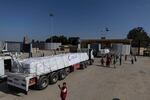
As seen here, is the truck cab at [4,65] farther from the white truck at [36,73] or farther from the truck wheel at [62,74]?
the truck wheel at [62,74]

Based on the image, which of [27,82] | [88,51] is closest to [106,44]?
[88,51]

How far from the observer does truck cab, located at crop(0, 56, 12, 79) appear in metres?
14.8

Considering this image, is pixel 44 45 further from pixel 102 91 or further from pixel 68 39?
pixel 102 91

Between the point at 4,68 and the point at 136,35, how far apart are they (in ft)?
462

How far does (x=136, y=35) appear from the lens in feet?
481

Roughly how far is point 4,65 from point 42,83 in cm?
326

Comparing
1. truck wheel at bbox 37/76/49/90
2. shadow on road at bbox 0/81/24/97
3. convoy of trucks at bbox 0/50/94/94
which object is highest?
convoy of trucks at bbox 0/50/94/94

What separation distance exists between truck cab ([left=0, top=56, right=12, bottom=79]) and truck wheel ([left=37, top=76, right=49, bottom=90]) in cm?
274

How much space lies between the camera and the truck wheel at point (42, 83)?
14252mm

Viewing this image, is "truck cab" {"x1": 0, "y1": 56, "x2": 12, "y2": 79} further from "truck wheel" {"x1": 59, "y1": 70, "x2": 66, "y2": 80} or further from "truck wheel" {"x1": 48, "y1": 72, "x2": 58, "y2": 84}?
"truck wheel" {"x1": 59, "y1": 70, "x2": 66, "y2": 80}

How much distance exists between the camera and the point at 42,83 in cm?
1459

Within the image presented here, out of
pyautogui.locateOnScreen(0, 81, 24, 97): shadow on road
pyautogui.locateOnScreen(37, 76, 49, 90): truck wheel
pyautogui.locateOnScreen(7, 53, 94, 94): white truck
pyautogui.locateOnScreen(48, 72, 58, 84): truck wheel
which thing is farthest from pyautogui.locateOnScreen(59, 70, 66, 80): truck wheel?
pyautogui.locateOnScreen(0, 81, 24, 97): shadow on road

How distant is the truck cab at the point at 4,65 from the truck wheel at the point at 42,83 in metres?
2.74

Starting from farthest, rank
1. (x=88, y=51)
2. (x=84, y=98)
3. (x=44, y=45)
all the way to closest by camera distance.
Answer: (x=44, y=45), (x=88, y=51), (x=84, y=98)
